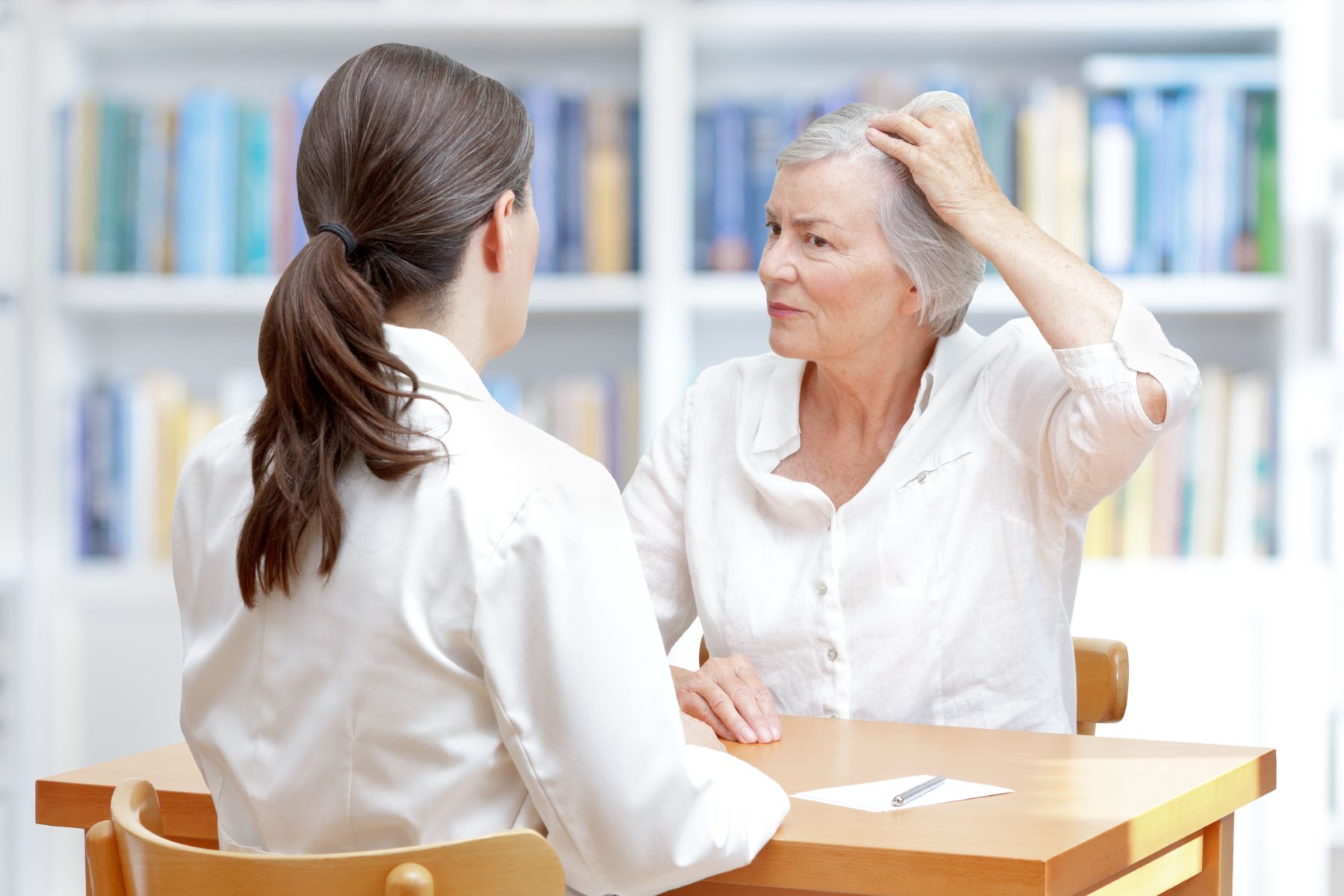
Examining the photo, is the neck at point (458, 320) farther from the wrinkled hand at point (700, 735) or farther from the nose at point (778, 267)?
the nose at point (778, 267)

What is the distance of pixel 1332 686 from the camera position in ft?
8.31

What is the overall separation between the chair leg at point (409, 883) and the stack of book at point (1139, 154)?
1.83 meters

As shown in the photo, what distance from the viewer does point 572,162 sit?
103 inches

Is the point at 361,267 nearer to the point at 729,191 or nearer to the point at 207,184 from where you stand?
the point at 729,191

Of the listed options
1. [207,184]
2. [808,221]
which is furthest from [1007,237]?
[207,184]

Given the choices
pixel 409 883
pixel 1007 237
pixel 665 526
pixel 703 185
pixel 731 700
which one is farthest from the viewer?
pixel 703 185

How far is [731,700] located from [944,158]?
67cm

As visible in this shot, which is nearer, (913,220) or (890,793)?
(890,793)

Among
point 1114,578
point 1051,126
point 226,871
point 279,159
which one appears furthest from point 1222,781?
point 279,159

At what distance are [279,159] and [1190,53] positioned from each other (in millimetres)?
1740

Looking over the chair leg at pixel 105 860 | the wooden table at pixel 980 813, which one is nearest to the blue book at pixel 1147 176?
the wooden table at pixel 980 813

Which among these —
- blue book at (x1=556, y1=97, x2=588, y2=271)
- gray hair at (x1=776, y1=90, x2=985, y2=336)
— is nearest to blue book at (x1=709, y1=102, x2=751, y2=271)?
blue book at (x1=556, y1=97, x2=588, y2=271)

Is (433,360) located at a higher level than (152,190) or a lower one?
lower

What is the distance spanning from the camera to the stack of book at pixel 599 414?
2656 mm
